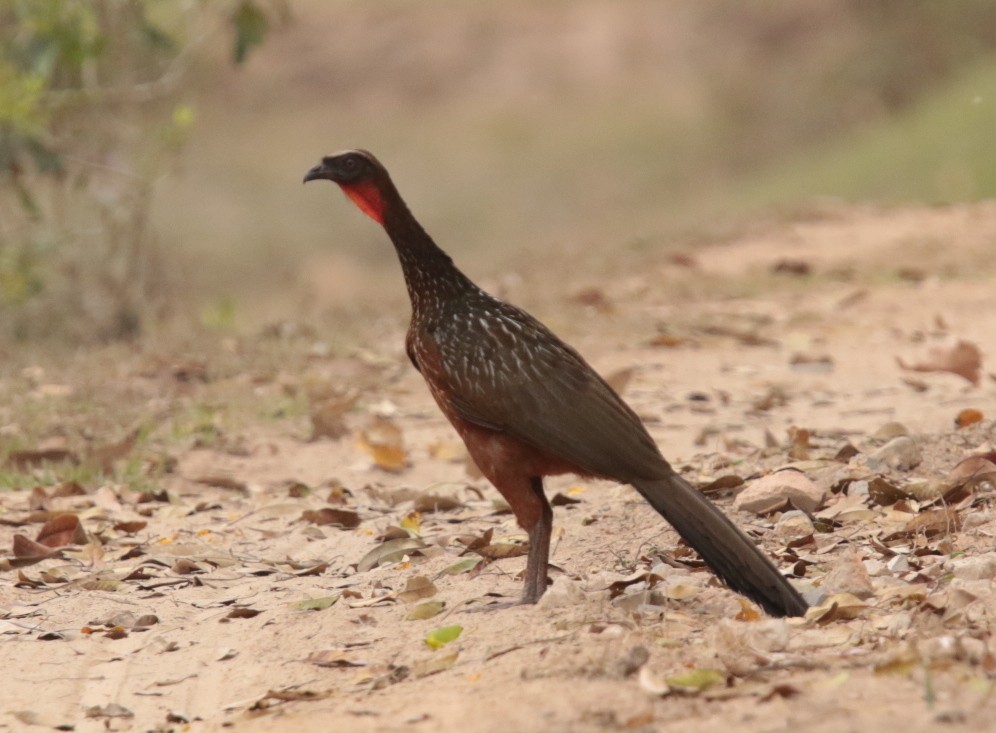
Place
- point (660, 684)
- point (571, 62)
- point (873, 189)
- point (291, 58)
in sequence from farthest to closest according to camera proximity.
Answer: point (291, 58)
point (571, 62)
point (873, 189)
point (660, 684)

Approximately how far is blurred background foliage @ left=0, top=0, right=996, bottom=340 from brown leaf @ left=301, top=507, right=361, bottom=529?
3.66 metres

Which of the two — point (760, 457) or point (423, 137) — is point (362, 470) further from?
point (423, 137)

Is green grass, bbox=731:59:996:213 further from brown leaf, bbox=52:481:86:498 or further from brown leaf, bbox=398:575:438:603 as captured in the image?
brown leaf, bbox=398:575:438:603

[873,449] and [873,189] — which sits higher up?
[873,189]

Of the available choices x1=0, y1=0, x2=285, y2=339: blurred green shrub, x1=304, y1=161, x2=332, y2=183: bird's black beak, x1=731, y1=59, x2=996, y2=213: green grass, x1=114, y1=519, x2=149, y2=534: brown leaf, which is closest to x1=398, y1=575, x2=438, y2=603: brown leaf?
x1=304, y1=161, x2=332, y2=183: bird's black beak

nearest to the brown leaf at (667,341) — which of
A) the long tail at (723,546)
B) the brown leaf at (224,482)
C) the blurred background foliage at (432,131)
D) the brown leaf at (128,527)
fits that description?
the blurred background foliage at (432,131)

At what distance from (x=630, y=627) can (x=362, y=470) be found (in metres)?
2.88

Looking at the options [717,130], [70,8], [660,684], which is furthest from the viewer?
[717,130]

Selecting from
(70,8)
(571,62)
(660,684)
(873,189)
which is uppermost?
(571,62)

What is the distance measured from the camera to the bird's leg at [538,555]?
4.27 m

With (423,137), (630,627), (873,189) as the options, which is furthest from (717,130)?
(630,627)

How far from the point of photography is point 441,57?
117ft

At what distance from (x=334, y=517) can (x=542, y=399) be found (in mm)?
1516

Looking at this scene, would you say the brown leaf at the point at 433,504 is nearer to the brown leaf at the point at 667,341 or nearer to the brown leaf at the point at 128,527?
the brown leaf at the point at 128,527
